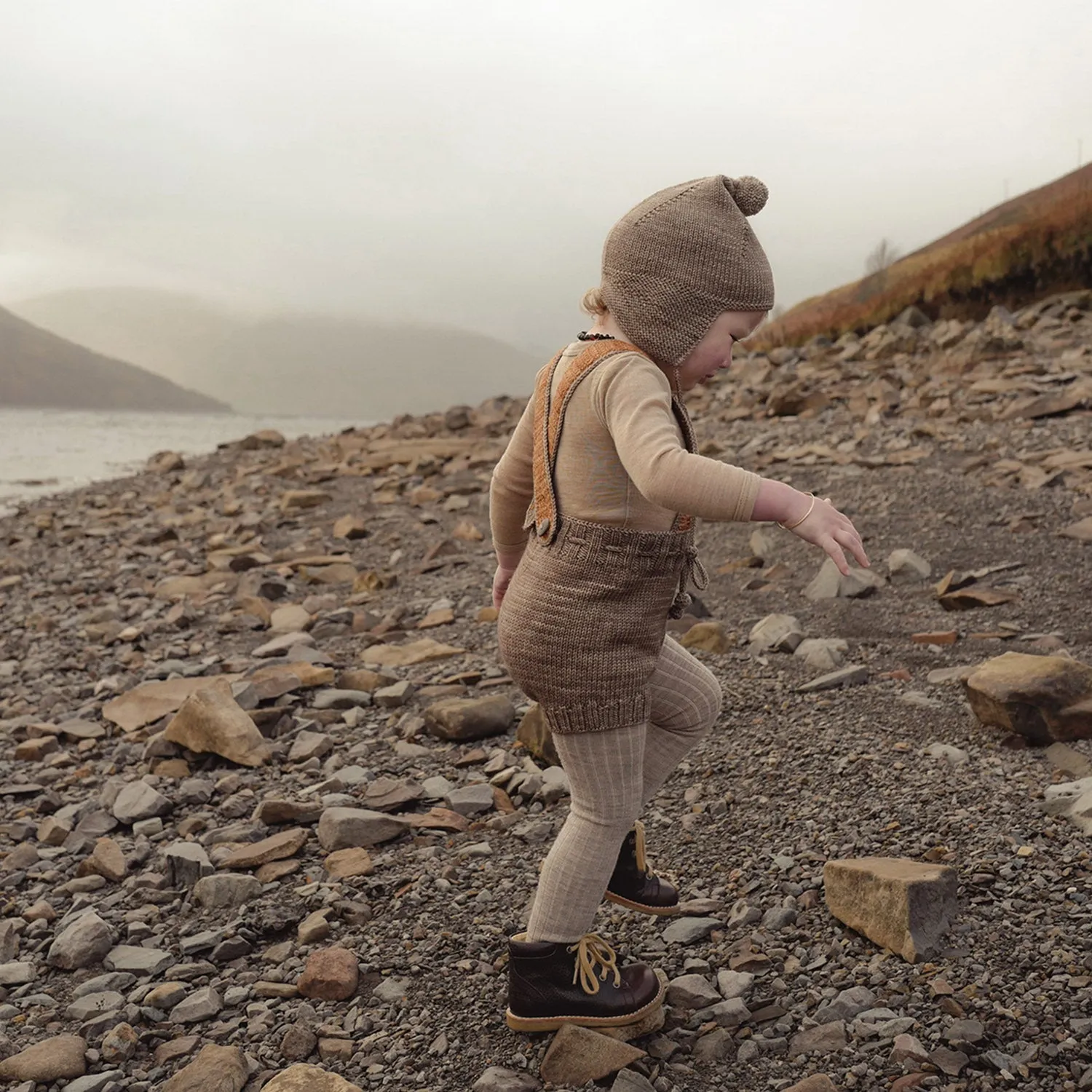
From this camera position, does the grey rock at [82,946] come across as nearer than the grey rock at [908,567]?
Yes

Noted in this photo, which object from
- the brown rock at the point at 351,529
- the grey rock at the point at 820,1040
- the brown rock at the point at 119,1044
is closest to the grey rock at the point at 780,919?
the grey rock at the point at 820,1040

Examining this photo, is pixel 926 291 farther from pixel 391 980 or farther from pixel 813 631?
pixel 391 980

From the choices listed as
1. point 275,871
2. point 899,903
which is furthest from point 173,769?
point 899,903

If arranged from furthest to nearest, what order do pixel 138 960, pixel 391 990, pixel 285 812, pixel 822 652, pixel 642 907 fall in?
pixel 822 652 < pixel 285 812 < pixel 138 960 < pixel 642 907 < pixel 391 990

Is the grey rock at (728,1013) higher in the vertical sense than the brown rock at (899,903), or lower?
lower

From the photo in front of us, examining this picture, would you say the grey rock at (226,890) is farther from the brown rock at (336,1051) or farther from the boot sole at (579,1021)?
the boot sole at (579,1021)

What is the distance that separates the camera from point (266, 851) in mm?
3414

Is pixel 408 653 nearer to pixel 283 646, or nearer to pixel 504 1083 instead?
pixel 283 646

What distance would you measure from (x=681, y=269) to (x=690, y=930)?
1733mm

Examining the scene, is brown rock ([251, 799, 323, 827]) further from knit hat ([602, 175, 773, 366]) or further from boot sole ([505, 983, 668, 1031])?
knit hat ([602, 175, 773, 366])

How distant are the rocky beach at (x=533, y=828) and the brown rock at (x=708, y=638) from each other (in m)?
0.02

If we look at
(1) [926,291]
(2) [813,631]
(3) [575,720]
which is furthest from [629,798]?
(1) [926,291]

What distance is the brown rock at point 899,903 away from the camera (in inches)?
97.7

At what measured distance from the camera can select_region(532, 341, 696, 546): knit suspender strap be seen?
2305 mm
